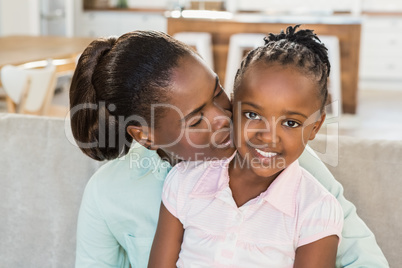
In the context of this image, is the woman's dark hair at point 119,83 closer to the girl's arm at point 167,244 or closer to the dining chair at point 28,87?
→ the girl's arm at point 167,244

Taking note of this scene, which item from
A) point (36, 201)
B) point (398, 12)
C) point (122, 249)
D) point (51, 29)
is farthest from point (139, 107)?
point (51, 29)

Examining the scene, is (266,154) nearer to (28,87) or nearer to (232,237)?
(232,237)

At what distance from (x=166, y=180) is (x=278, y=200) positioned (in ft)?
0.81

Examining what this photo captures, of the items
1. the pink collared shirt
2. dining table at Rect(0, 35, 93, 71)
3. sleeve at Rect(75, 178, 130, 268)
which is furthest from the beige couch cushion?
dining table at Rect(0, 35, 93, 71)

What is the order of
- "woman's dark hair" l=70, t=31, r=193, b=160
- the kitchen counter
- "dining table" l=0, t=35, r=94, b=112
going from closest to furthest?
"woman's dark hair" l=70, t=31, r=193, b=160 < "dining table" l=0, t=35, r=94, b=112 < the kitchen counter

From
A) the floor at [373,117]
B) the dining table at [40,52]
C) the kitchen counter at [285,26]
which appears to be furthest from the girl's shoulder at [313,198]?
the kitchen counter at [285,26]

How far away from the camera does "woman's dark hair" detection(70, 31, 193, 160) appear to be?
3.19 ft

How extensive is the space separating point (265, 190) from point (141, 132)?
0.90 feet

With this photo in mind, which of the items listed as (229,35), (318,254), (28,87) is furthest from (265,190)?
(229,35)

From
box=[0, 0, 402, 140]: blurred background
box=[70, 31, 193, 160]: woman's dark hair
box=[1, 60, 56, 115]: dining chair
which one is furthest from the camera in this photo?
box=[0, 0, 402, 140]: blurred background

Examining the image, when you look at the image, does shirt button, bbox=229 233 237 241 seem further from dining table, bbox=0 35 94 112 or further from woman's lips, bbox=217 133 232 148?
dining table, bbox=0 35 94 112

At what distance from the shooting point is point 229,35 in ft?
15.8

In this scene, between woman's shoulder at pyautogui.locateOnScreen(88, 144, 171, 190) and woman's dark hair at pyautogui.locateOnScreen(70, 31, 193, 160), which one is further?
woman's shoulder at pyautogui.locateOnScreen(88, 144, 171, 190)

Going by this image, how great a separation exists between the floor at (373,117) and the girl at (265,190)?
276cm
